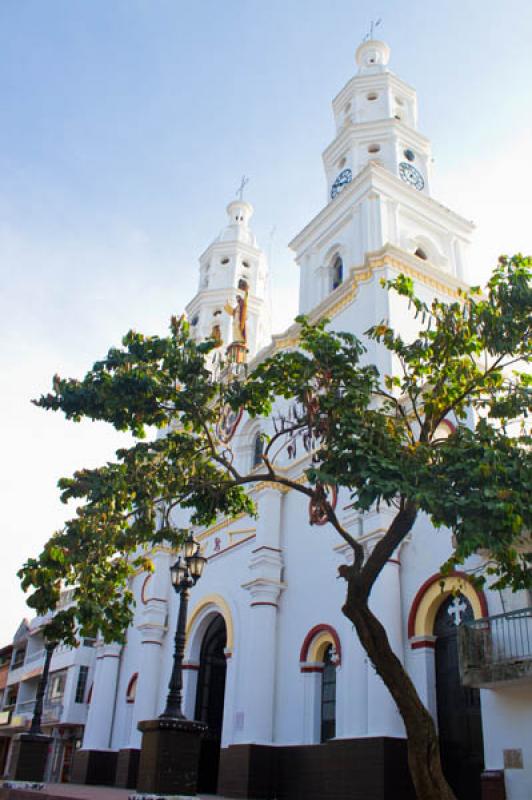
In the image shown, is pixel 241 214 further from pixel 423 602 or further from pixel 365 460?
pixel 365 460

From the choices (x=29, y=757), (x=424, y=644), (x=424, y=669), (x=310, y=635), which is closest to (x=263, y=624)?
(x=310, y=635)

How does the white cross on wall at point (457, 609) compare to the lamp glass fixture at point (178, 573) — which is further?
A: the white cross on wall at point (457, 609)

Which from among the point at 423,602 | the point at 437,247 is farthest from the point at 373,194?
the point at 423,602

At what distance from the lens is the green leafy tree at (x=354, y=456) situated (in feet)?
27.4

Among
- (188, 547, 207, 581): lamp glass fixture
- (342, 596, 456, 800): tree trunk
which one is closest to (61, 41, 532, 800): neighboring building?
(342, 596, 456, 800): tree trunk

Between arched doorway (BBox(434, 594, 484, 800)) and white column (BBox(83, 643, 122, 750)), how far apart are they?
14.4m

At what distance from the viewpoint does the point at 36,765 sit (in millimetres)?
17609

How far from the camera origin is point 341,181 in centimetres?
2327

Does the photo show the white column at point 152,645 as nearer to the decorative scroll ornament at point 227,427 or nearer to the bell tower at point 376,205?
the decorative scroll ornament at point 227,427

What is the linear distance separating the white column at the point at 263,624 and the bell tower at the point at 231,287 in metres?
11.7

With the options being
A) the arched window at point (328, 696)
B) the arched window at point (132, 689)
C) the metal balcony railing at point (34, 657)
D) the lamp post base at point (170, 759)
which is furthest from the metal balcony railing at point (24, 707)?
the lamp post base at point (170, 759)

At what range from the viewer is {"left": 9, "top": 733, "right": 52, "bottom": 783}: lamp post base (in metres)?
17.4

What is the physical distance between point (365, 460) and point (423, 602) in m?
5.87

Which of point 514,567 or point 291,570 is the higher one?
point 291,570
